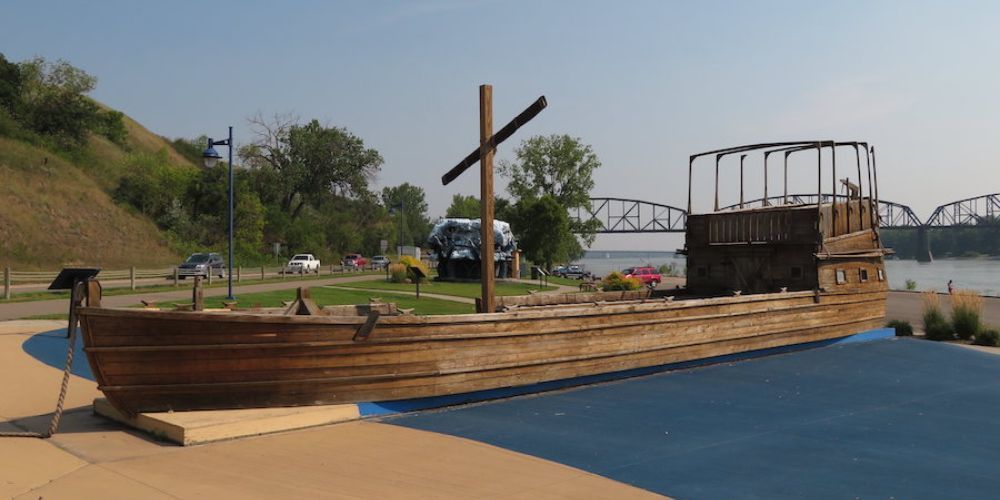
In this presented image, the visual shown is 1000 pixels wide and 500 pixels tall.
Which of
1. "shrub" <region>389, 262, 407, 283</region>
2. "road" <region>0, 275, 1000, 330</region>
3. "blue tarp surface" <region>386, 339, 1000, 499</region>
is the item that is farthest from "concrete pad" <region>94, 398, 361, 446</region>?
"shrub" <region>389, 262, 407, 283</region>

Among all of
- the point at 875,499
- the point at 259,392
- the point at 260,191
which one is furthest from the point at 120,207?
the point at 875,499

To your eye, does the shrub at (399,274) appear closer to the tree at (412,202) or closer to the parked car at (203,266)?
the parked car at (203,266)

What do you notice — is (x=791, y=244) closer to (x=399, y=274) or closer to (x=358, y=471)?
(x=358, y=471)

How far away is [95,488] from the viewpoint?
263 inches

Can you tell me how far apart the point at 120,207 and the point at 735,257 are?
175 ft

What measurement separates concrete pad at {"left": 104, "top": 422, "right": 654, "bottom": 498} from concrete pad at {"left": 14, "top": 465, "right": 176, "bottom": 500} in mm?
119

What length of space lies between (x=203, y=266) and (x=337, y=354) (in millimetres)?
35170

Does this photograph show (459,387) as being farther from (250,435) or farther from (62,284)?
(62,284)

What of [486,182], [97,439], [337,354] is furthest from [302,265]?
[97,439]

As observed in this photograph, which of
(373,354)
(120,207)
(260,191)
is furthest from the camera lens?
(260,191)

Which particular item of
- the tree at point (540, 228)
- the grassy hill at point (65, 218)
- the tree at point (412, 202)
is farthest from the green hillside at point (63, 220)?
the tree at point (412, 202)

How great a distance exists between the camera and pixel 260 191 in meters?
86.6

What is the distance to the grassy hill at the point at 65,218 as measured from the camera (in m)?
48.0

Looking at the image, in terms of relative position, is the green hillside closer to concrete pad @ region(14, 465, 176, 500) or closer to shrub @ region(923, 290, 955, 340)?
concrete pad @ region(14, 465, 176, 500)
